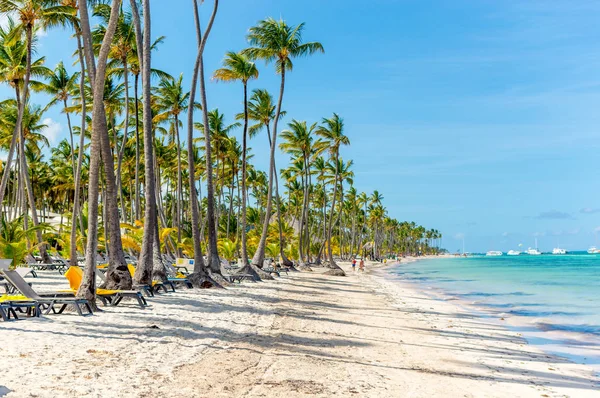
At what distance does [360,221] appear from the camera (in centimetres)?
9612

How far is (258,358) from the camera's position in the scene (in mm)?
7664

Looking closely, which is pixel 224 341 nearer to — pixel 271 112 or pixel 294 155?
pixel 271 112

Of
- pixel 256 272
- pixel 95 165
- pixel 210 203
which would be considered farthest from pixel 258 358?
pixel 256 272

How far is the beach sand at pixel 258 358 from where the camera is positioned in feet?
19.4

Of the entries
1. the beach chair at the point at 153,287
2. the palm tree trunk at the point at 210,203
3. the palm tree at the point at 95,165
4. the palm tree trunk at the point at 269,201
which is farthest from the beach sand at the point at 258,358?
the palm tree trunk at the point at 269,201

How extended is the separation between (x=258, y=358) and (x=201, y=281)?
1138 cm

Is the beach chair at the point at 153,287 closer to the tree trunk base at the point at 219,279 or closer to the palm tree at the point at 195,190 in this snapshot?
the palm tree at the point at 195,190

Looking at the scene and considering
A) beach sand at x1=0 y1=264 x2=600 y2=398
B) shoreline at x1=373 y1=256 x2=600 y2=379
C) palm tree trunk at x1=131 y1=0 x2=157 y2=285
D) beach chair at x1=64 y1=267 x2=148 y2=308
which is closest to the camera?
beach sand at x1=0 y1=264 x2=600 y2=398

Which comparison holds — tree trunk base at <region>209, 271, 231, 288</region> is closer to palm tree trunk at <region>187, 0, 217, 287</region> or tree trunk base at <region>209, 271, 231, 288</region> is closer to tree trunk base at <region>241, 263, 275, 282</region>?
palm tree trunk at <region>187, 0, 217, 287</region>

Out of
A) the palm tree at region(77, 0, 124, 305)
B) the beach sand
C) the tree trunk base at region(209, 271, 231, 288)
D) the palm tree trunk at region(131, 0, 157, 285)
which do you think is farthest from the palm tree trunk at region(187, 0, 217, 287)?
the palm tree at region(77, 0, 124, 305)

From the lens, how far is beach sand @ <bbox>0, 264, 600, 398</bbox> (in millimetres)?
5898

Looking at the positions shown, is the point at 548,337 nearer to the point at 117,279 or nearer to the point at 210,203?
the point at 117,279

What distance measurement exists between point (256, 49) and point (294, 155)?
18.5 meters

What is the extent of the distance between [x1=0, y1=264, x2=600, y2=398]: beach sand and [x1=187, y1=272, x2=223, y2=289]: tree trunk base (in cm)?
526
